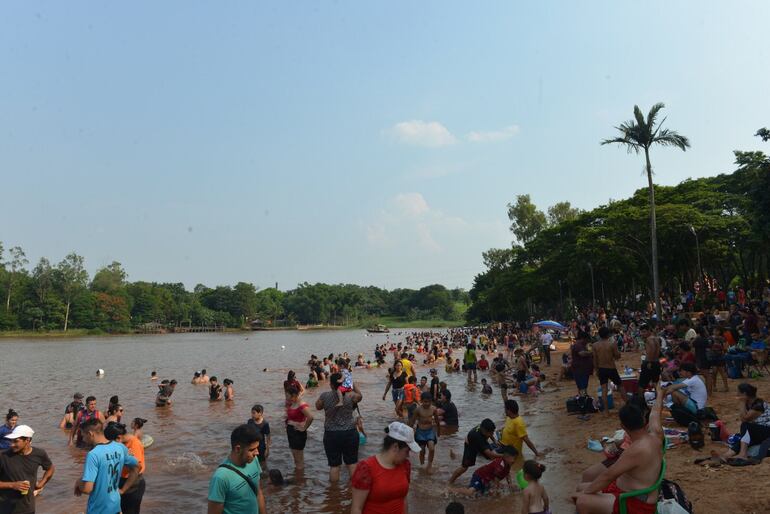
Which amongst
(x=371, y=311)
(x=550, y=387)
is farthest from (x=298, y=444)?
(x=371, y=311)

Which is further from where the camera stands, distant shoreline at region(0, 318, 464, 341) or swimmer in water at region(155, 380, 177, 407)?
distant shoreline at region(0, 318, 464, 341)

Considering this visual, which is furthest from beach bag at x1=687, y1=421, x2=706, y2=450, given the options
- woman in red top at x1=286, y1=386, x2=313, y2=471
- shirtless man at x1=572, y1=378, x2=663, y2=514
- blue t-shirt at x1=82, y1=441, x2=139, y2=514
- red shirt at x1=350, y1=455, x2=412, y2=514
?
blue t-shirt at x1=82, y1=441, x2=139, y2=514

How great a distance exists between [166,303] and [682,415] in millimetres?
125592

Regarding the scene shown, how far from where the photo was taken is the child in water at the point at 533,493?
5.62 meters

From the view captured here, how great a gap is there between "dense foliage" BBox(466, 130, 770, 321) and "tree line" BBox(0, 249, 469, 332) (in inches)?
3353

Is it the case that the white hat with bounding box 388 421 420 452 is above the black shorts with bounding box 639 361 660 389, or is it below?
above

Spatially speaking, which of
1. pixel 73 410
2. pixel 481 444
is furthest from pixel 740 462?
pixel 73 410

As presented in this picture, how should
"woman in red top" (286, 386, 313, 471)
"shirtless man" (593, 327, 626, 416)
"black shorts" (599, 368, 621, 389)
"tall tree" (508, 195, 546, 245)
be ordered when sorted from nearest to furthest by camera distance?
"woman in red top" (286, 386, 313, 471) → "shirtless man" (593, 327, 626, 416) → "black shorts" (599, 368, 621, 389) → "tall tree" (508, 195, 546, 245)

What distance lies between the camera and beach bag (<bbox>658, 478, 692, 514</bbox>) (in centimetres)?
437

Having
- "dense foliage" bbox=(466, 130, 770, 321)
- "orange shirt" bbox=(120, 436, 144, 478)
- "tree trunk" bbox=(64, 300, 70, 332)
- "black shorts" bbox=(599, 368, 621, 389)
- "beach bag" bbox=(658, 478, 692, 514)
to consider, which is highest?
"dense foliage" bbox=(466, 130, 770, 321)

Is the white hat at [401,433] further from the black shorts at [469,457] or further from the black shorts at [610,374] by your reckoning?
the black shorts at [610,374]

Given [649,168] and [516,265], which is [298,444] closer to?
[649,168]

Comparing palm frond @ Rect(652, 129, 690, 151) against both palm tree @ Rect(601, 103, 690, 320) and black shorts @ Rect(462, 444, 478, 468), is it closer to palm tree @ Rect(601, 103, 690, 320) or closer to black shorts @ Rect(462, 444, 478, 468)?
palm tree @ Rect(601, 103, 690, 320)

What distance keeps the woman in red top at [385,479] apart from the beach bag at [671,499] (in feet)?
7.35
